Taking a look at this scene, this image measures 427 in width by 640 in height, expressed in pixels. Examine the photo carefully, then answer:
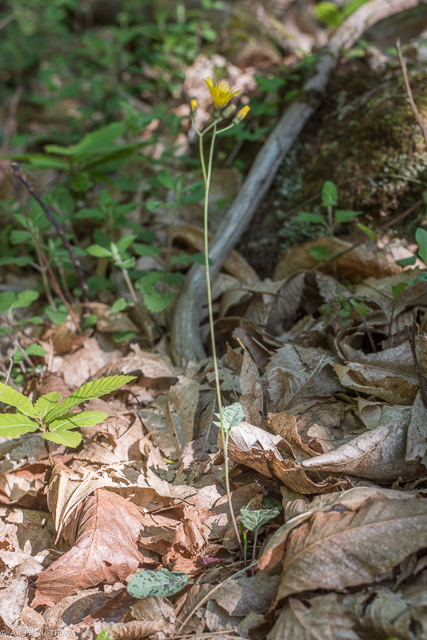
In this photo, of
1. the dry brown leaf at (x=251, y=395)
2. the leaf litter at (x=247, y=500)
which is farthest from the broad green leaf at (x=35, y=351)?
the dry brown leaf at (x=251, y=395)

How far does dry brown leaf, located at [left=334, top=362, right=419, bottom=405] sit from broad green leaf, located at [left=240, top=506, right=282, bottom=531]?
61 cm

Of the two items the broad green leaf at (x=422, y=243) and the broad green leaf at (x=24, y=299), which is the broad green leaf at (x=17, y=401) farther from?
the broad green leaf at (x=422, y=243)

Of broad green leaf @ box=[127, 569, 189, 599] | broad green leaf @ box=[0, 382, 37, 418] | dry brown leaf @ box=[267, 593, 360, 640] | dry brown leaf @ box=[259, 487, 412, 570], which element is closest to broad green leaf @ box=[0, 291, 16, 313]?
broad green leaf @ box=[0, 382, 37, 418]

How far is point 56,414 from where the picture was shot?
1.76 m

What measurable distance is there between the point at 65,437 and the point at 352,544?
106 cm

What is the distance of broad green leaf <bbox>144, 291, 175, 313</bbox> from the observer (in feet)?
7.82

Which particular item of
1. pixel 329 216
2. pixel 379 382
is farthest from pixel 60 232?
pixel 379 382

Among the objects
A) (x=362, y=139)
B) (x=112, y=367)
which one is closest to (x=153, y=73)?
(x=362, y=139)

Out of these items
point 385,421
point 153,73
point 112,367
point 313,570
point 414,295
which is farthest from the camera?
point 153,73

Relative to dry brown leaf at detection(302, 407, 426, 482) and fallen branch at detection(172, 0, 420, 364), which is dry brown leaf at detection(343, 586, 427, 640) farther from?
fallen branch at detection(172, 0, 420, 364)

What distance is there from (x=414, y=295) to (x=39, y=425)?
181cm

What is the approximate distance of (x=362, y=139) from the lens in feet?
9.39

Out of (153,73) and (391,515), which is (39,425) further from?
(153,73)

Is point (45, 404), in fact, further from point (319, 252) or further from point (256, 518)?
point (319, 252)
